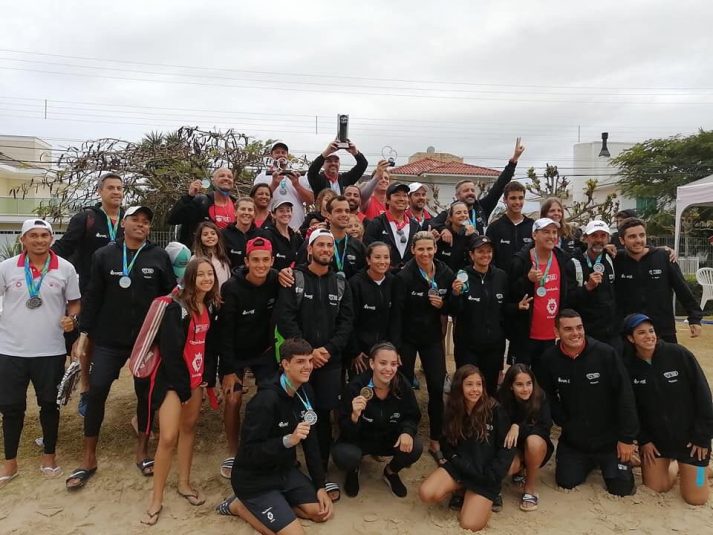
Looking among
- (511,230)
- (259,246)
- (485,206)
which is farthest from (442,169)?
(259,246)

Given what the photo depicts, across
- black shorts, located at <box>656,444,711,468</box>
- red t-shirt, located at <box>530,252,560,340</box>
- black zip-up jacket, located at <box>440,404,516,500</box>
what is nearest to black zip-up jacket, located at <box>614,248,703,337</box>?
red t-shirt, located at <box>530,252,560,340</box>

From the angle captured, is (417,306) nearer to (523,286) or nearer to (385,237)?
(385,237)

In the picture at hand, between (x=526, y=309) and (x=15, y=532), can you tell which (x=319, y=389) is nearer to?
(x=526, y=309)

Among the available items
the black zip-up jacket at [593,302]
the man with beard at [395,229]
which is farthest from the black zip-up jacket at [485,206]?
the black zip-up jacket at [593,302]

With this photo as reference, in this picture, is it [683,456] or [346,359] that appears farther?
[346,359]

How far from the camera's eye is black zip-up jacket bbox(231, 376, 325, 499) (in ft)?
13.0

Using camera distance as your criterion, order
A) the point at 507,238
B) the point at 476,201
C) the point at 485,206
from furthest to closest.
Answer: the point at 485,206 → the point at 476,201 → the point at 507,238

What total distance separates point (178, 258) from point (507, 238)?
372 centimetres

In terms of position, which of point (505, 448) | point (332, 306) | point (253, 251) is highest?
point (253, 251)

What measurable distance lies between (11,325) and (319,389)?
284 centimetres

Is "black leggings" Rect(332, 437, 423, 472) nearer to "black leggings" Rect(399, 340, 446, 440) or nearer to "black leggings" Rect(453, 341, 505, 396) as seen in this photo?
"black leggings" Rect(399, 340, 446, 440)

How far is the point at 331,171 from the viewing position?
22.9 feet

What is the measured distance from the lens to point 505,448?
4.40m

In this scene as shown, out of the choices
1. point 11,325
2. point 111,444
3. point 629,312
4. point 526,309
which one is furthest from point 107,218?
point 629,312
